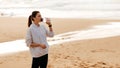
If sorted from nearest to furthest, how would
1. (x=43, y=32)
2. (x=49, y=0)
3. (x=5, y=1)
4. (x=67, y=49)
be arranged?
(x=43, y=32), (x=67, y=49), (x=49, y=0), (x=5, y=1)

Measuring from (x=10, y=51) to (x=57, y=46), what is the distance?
5.12 ft

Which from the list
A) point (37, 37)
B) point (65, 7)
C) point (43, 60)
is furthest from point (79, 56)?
point (65, 7)

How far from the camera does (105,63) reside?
7.66 metres

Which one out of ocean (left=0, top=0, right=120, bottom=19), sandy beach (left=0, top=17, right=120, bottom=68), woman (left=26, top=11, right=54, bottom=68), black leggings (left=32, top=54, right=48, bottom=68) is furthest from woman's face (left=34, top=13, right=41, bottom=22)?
ocean (left=0, top=0, right=120, bottom=19)

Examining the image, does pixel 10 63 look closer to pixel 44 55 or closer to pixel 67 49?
pixel 67 49

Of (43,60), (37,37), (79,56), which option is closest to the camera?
(37,37)

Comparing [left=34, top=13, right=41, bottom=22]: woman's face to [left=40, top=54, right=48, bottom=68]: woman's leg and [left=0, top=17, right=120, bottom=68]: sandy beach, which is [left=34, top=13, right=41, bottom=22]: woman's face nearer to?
[left=40, top=54, right=48, bottom=68]: woman's leg

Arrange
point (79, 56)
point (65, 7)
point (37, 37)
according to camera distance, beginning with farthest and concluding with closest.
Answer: point (65, 7) < point (79, 56) < point (37, 37)

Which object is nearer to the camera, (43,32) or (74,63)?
(43,32)

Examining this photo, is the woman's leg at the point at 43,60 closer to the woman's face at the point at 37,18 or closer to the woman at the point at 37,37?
the woman at the point at 37,37

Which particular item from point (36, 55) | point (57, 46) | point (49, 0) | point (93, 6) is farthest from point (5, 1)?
point (36, 55)

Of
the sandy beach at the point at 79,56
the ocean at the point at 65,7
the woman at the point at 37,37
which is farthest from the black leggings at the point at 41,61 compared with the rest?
the ocean at the point at 65,7

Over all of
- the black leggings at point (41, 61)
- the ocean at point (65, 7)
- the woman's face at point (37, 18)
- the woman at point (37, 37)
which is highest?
the woman's face at point (37, 18)

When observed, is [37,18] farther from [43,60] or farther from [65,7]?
[65,7]
